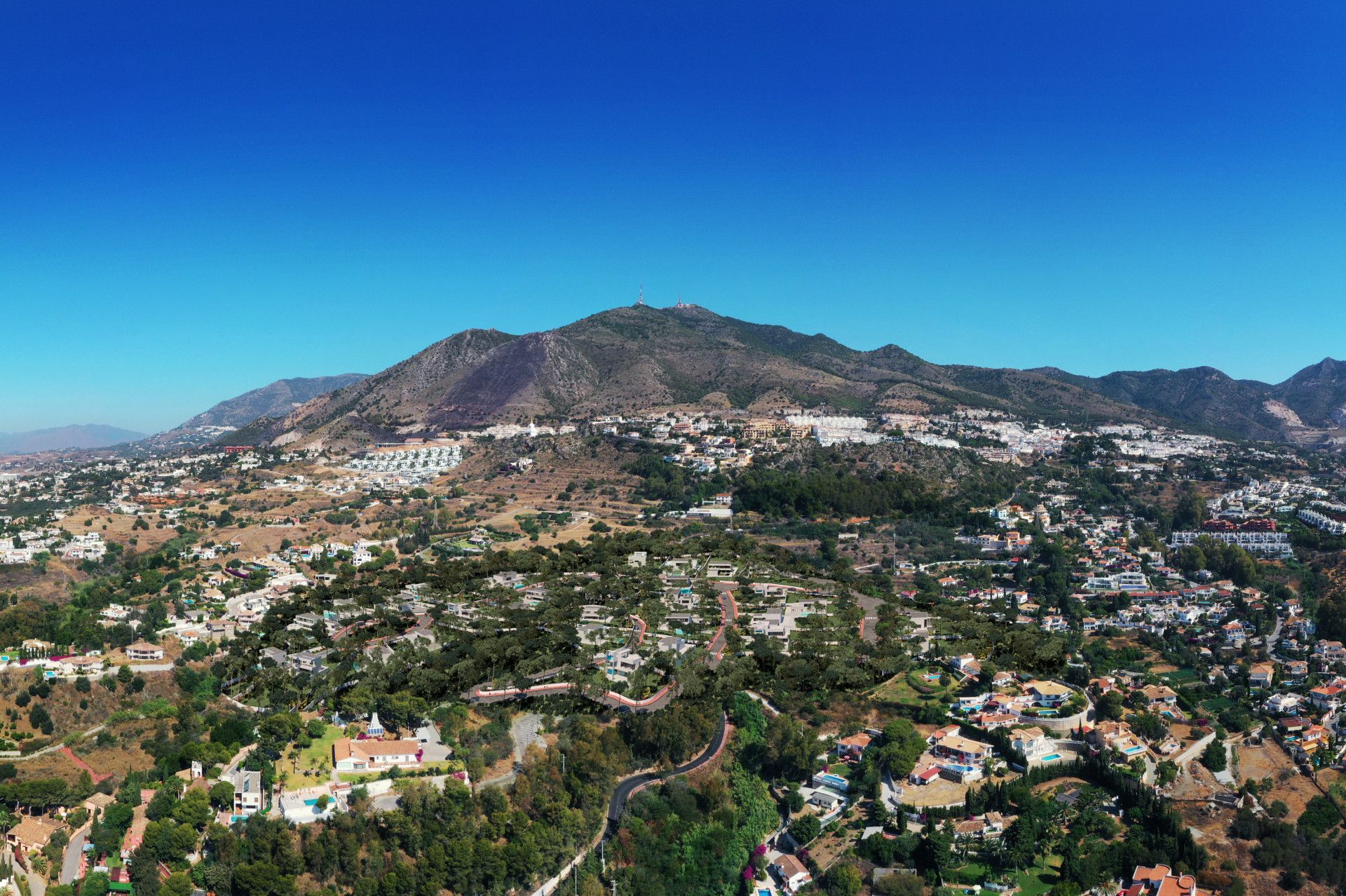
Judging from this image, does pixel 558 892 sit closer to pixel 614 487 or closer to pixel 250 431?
pixel 614 487

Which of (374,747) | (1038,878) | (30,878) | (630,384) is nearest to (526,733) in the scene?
(374,747)

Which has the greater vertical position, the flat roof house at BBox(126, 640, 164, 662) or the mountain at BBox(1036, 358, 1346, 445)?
the mountain at BBox(1036, 358, 1346, 445)

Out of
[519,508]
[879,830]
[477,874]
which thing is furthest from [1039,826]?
[519,508]

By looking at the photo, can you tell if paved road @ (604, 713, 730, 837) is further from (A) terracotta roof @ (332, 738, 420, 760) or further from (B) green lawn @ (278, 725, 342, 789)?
(B) green lawn @ (278, 725, 342, 789)

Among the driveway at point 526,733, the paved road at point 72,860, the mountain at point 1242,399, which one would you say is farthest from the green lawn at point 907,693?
the mountain at point 1242,399

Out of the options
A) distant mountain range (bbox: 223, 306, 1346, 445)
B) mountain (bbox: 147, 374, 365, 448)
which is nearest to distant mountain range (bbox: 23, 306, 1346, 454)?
distant mountain range (bbox: 223, 306, 1346, 445)
